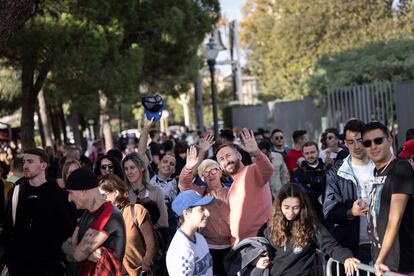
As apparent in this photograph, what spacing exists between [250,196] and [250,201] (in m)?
0.04

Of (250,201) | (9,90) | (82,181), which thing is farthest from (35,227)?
(9,90)

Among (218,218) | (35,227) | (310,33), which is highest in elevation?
(310,33)

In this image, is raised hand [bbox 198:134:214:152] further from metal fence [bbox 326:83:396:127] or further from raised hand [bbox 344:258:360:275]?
A: metal fence [bbox 326:83:396:127]

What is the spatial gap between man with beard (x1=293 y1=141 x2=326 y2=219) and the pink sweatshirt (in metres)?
1.50

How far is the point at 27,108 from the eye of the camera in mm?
20438

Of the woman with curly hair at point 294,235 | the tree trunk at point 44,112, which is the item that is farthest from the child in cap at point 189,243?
the tree trunk at point 44,112

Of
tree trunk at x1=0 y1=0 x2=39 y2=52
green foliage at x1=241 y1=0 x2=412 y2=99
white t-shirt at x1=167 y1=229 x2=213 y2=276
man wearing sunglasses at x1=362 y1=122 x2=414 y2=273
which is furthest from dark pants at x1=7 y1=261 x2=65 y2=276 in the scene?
green foliage at x1=241 y1=0 x2=412 y2=99

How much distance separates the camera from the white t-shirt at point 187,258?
17.7 feet

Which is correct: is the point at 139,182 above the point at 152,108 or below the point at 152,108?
below

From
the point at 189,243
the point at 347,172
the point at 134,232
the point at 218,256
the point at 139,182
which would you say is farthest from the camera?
the point at 139,182

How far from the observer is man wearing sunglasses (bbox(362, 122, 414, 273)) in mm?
5008

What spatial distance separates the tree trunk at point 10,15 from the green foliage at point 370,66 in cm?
1964

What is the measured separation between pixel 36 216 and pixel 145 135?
276 cm

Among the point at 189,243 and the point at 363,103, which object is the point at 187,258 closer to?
the point at 189,243
